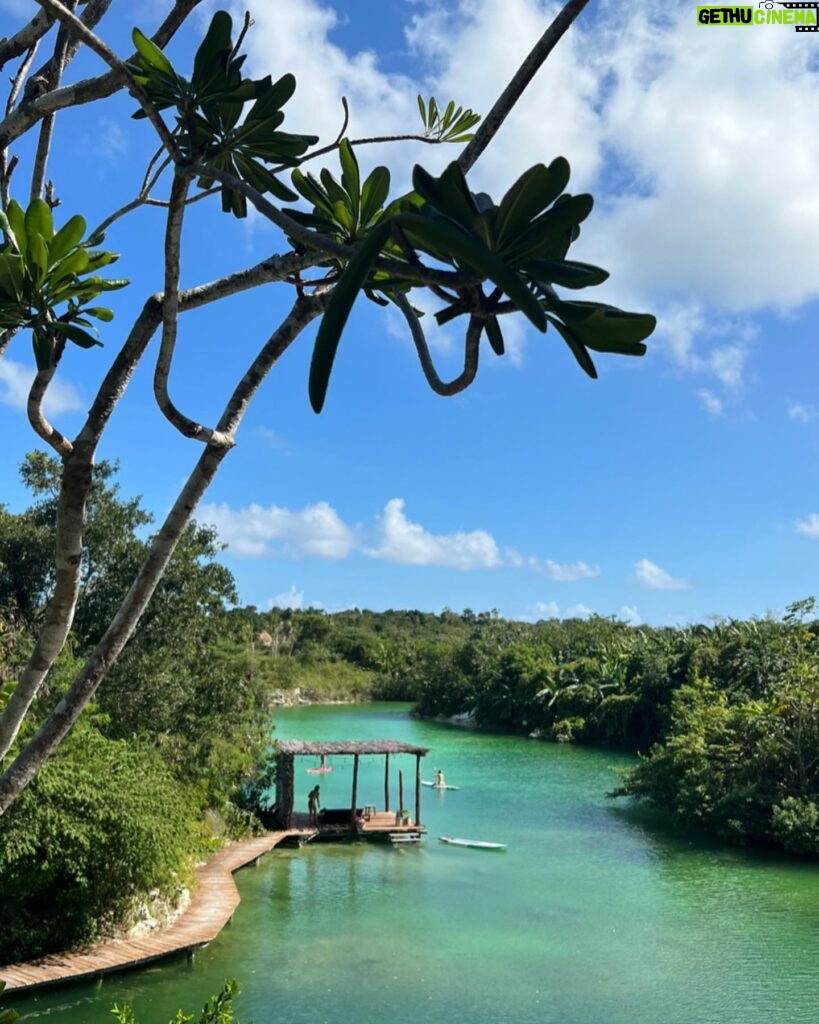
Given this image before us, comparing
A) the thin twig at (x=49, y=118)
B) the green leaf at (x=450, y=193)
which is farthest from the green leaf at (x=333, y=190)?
the thin twig at (x=49, y=118)

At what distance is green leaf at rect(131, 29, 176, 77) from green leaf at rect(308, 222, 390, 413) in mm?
843

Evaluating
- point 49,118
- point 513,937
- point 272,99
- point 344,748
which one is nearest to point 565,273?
point 272,99

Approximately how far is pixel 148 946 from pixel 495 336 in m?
8.13

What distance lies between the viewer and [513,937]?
376 inches

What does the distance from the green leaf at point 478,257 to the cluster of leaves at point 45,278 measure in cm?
74

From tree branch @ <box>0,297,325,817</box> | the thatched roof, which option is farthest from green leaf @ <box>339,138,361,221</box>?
the thatched roof

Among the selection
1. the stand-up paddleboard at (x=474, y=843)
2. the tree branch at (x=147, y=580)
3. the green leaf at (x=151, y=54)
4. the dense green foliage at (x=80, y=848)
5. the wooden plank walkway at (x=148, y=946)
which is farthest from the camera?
the stand-up paddleboard at (x=474, y=843)

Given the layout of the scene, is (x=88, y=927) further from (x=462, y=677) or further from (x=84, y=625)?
(x=462, y=677)

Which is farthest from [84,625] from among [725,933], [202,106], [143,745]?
[202,106]

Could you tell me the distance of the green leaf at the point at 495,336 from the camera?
1448mm

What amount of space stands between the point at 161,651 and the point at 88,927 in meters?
4.73

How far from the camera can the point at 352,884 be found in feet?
37.6

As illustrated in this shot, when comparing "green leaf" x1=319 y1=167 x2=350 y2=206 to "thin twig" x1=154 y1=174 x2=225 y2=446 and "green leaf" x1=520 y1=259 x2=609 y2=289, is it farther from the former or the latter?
"green leaf" x1=520 y1=259 x2=609 y2=289

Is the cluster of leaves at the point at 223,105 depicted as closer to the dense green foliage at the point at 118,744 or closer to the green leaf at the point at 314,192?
the green leaf at the point at 314,192
